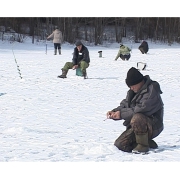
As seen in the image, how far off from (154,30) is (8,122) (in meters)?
1.35

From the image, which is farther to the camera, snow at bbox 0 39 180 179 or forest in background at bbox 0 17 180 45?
forest in background at bbox 0 17 180 45

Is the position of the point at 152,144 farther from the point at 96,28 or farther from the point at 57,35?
the point at 57,35

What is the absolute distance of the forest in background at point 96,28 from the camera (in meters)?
3.67

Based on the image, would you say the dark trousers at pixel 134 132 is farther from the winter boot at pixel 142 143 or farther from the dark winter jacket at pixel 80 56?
the dark winter jacket at pixel 80 56

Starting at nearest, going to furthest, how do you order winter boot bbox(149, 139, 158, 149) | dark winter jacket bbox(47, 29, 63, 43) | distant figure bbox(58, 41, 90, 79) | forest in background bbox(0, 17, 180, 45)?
winter boot bbox(149, 139, 158, 149), forest in background bbox(0, 17, 180, 45), dark winter jacket bbox(47, 29, 63, 43), distant figure bbox(58, 41, 90, 79)

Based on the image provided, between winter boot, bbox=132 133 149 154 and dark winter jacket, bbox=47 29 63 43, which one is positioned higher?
dark winter jacket, bbox=47 29 63 43

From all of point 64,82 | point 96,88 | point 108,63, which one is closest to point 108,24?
point 96,88

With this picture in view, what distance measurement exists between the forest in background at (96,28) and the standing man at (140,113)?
71 centimetres

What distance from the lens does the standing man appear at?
301 cm

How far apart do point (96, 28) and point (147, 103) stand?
1.13m

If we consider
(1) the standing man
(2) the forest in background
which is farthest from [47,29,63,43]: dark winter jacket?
(1) the standing man

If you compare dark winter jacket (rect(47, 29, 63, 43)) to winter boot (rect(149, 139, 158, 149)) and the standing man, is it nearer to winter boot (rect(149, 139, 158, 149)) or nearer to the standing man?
the standing man

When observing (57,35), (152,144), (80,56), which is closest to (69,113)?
(57,35)
